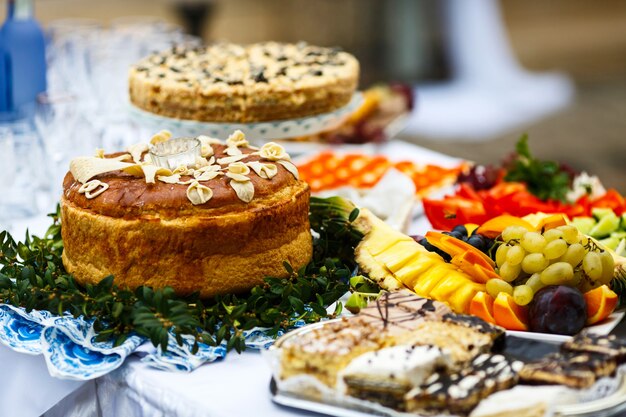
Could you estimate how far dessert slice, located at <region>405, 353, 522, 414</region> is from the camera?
3.84ft

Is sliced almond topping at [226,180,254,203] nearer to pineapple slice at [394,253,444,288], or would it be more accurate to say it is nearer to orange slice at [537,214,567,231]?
pineapple slice at [394,253,444,288]

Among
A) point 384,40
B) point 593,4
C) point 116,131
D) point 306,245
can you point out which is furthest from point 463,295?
point 593,4

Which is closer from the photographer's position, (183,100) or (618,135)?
(183,100)

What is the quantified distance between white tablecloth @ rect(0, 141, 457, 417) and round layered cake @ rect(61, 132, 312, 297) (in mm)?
175

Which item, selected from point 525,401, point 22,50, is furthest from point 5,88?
point 525,401

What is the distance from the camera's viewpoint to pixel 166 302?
1.46 m

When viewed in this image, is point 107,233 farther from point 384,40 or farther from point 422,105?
point 384,40

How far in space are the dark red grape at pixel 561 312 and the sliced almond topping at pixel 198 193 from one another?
0.63 meters

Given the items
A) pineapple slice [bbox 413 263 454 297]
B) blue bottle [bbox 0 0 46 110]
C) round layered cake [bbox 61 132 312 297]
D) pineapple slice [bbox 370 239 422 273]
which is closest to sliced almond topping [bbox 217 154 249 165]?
round layered cake [bbox 61 132 312 297]

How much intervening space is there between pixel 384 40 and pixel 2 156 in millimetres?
5529

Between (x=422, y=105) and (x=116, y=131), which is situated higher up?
(x=116, y=131)

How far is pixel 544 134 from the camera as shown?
6.20 m

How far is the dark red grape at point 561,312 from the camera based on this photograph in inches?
55.9

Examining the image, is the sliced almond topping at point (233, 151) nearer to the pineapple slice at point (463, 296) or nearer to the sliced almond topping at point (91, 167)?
the sliced almond topping at point (91, 167)
